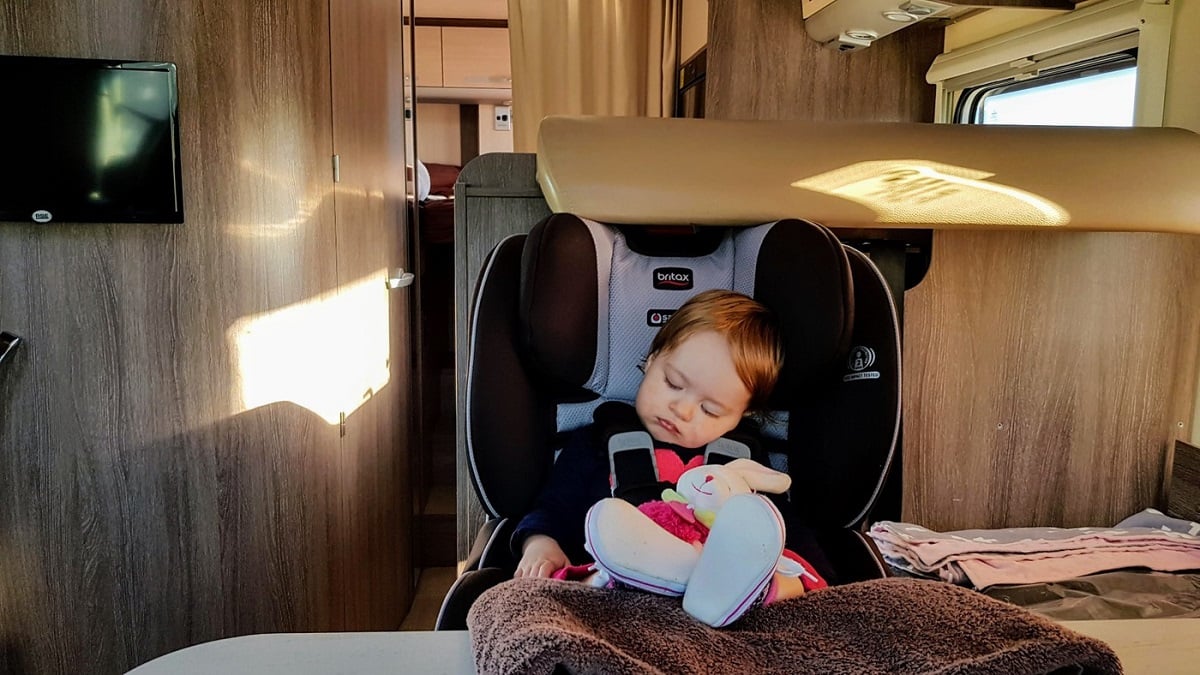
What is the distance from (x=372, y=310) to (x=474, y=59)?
2.46 meters

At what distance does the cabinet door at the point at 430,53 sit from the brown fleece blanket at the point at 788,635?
13.6ft

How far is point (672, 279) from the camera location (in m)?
1.28

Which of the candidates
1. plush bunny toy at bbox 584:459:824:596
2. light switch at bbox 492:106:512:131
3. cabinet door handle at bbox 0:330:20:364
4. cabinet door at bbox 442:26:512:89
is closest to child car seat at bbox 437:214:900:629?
plush bunny toy at bbox 584:459:824:596

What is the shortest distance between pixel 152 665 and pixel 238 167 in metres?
1.43

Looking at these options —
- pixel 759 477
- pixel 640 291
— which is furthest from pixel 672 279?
pixel 759 477

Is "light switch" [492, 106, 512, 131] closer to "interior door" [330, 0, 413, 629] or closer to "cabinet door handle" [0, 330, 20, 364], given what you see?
"interior door" [330, 0, 413, 629]

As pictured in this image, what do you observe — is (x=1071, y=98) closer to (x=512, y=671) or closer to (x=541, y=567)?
(x=541, y=567)

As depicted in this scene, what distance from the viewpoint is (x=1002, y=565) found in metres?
1.50

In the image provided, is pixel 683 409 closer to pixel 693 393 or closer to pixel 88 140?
pixel 693 393

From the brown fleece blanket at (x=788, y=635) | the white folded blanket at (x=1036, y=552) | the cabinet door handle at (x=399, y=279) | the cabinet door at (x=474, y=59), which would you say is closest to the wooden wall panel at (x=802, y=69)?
the cabinet door handle at (x=399, y=279)

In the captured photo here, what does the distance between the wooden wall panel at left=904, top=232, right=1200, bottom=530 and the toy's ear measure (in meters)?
0.71

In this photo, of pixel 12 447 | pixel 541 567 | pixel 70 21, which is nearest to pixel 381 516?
pixel 12 447

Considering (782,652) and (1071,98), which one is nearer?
(782,652)

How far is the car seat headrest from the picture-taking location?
44.4 inches
